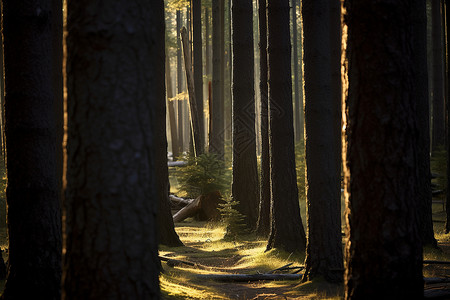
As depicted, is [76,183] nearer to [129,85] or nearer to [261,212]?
[129,85]

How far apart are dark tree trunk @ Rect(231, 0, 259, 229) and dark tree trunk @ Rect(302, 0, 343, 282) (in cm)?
537

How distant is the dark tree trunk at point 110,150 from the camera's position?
306 cm

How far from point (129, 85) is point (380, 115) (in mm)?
2054

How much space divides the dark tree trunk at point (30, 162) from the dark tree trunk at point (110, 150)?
2.33 meters

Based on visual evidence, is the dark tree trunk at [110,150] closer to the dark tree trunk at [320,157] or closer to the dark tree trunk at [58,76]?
the dark tree trunk at [320,157]

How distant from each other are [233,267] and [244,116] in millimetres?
4607

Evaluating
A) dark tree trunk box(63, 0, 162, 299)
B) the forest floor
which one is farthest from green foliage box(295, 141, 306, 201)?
dark tree trunk box(63, 0, 162, 299)

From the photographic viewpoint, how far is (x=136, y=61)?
123 inches

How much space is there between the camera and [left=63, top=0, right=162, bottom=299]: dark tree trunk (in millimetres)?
3064

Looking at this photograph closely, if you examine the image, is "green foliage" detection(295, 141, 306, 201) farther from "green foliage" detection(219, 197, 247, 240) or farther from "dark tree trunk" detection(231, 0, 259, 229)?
"green foliage" detection(219, 197, 247, 240)

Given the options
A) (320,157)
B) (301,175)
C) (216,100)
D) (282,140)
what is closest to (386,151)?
(320,157)

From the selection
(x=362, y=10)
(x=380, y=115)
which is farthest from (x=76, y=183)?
(x=362, y=10)

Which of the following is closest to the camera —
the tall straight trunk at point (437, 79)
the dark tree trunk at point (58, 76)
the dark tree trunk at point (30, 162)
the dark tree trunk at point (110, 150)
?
the dark tree trunk at point (110, 150)

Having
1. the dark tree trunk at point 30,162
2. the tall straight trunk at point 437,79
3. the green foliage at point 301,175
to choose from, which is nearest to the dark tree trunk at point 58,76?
the dark tree trunk at point 30,162
